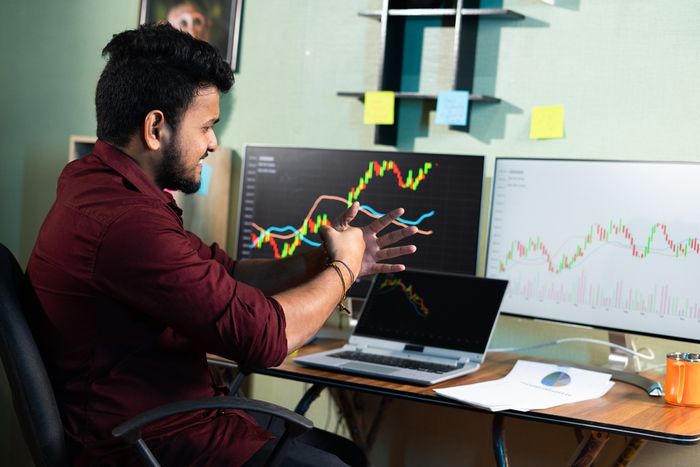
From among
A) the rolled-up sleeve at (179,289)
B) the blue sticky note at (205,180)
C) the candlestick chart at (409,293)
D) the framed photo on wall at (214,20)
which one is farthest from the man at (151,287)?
the framed photo on wall at (214,20)

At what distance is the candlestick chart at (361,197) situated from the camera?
2531 mm

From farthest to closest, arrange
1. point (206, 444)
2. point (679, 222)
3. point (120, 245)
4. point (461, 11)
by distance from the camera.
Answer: point (461, 11) → point (679, 222) → point (206, 444) → point (120, 245)

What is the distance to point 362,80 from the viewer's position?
2869mm

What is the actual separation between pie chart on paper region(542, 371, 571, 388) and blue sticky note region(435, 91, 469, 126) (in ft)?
2.56

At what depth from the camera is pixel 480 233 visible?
270 centimetres

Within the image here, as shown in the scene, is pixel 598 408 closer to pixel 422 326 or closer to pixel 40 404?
pixel 422 326

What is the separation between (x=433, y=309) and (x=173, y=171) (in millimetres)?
892

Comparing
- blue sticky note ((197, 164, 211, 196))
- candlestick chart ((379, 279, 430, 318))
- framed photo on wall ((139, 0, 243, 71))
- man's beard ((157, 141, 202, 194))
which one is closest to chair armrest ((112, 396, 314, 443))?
man's beard ((157, 141, 202, 194))

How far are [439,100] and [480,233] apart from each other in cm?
41

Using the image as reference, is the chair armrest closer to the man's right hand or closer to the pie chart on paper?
the man's right hand

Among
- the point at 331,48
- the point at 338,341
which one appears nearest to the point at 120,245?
the point at 338,341

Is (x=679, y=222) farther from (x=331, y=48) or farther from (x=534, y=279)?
(x=331, y=48)

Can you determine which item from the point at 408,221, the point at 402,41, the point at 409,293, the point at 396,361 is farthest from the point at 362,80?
the point at 396,361

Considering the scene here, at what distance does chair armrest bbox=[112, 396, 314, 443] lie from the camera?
154 centimetres
